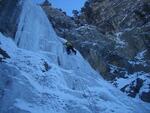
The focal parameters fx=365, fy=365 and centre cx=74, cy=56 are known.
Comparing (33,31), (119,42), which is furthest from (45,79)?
(119,42)

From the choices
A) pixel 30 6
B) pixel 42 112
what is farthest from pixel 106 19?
pixel 42 112

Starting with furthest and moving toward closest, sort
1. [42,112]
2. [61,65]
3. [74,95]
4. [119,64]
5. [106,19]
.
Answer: [106,19] → [119,64] → [61,65] → [74,95] → [42,112]

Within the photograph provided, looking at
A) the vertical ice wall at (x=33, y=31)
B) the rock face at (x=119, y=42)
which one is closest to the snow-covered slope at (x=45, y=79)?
the vertical ice wall at (x=33, y=31)

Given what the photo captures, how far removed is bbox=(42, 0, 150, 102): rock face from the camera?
26.9 meters

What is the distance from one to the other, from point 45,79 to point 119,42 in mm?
12954

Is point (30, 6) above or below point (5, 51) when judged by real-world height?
above

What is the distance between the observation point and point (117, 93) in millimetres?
22000

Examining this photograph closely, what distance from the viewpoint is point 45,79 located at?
1842 centimetres

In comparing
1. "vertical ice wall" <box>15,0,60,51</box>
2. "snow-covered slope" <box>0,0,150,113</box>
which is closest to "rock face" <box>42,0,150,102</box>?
"snow-covered slope" <box>0,0,150,113</box>

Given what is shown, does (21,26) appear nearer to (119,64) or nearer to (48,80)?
(48,80)

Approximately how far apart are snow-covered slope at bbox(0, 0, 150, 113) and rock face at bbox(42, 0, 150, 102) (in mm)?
3487

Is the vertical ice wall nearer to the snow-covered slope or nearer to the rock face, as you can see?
the snow-covered slope

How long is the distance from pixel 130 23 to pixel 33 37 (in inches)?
519

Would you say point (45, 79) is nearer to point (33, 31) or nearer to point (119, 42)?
point (33, 31)
